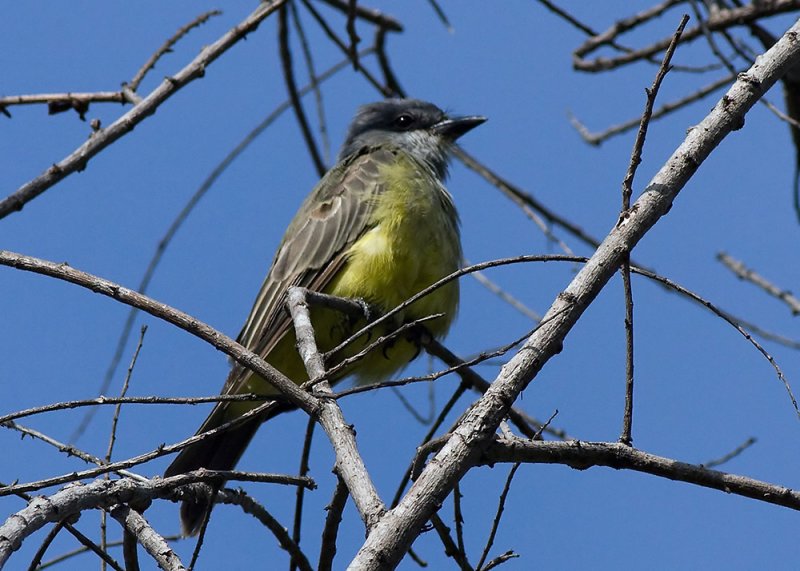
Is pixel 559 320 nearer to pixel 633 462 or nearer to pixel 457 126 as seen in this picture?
pixel 633 462

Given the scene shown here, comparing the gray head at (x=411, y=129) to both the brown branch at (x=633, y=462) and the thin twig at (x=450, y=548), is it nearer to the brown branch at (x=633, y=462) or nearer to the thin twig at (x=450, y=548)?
the thin twig at (x=450, y=548)

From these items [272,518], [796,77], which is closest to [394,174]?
[796,77]

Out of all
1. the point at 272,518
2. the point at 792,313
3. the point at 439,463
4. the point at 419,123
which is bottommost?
the point at 439,463

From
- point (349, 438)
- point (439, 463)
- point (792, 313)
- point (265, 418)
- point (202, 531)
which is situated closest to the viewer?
point (439, 463)

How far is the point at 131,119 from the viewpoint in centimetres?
416

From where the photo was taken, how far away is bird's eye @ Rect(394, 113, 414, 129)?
714 cm

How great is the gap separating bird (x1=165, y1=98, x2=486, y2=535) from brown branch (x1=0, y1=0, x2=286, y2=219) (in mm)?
1096

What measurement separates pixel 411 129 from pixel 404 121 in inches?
3.5

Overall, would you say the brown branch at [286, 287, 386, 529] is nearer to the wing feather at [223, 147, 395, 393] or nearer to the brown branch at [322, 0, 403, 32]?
the wing feather at [223, 147, 395, 393]

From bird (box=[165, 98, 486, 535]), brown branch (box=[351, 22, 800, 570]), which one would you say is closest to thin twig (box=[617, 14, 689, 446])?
brown branch (box=[351, 22, 800, 570])

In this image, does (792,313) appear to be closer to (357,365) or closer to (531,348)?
(357,365)

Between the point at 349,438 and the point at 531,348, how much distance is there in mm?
490

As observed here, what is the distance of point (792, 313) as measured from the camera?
4953 mm

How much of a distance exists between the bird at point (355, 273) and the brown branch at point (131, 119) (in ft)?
3.60
